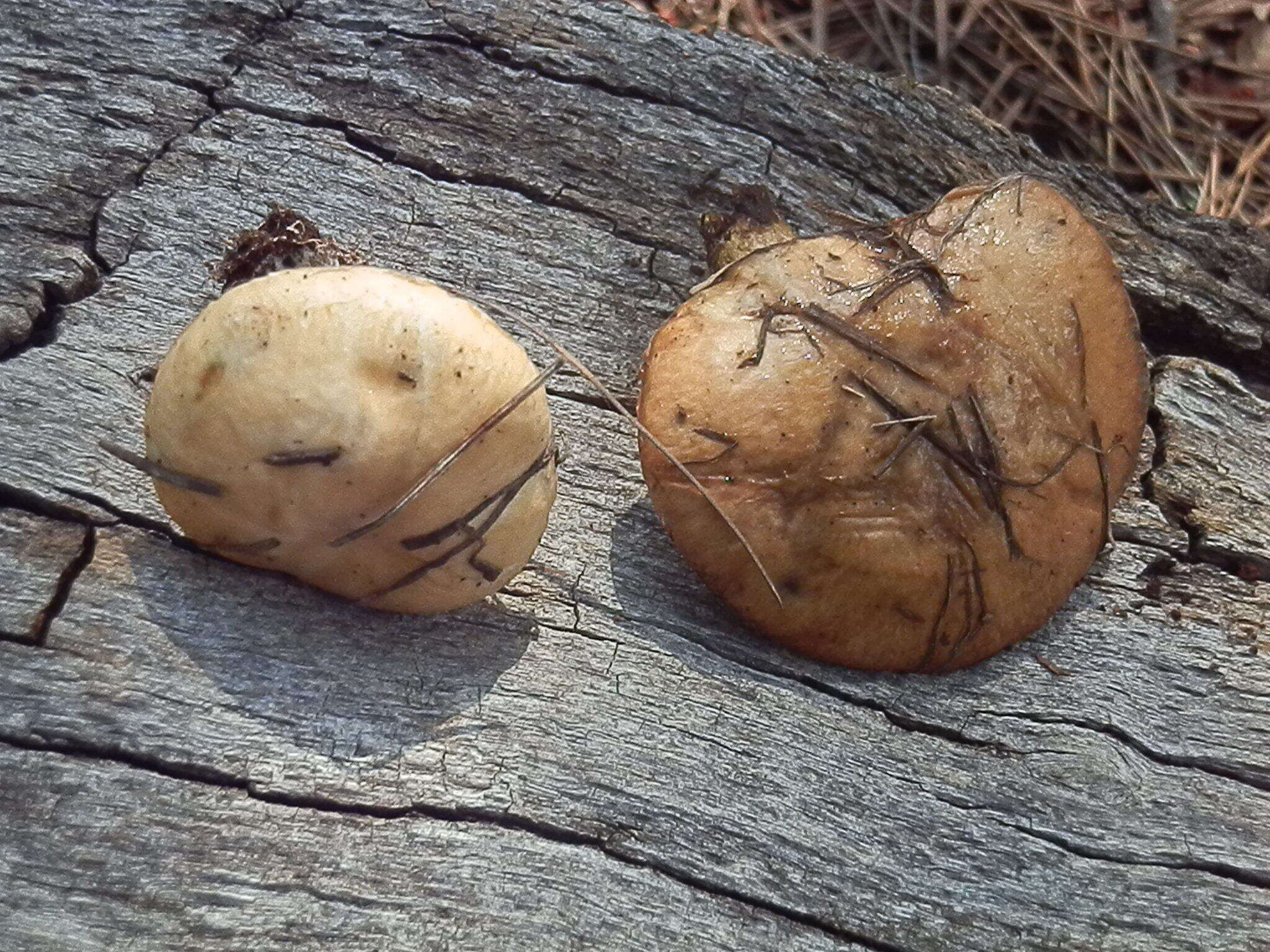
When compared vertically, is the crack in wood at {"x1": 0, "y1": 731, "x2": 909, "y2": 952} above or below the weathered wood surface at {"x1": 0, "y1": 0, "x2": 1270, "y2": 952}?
below

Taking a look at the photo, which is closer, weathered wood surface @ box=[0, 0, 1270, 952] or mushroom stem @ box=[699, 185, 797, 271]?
weathered wood surface @ box=[0, 0, 1270, 952]

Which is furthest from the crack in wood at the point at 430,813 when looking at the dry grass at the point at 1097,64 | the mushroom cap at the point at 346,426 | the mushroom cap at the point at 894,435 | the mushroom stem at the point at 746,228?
the dry grass at the point at 1097,64

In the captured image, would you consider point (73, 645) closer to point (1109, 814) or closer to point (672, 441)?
point (672, 441)

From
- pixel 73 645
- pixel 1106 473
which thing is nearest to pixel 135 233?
pixel 73 645

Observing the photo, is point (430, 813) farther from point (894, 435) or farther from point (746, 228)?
point (746, 228)

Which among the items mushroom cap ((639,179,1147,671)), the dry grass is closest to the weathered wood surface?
mushroom cap ((639,179,1147,671))

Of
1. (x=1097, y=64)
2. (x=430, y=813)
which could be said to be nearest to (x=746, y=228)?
(x=430, y=813)

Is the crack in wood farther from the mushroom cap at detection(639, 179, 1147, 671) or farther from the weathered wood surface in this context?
the mushroom cap at detection(639, 179, 1147, 671)
